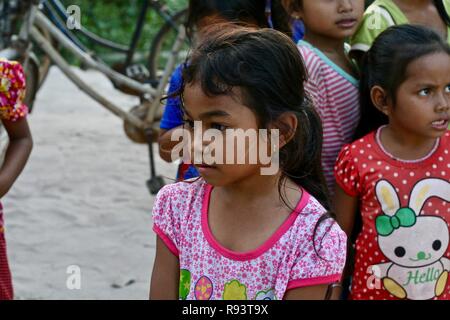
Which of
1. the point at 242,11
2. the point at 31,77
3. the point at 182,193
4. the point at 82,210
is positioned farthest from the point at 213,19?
the point at 82,210

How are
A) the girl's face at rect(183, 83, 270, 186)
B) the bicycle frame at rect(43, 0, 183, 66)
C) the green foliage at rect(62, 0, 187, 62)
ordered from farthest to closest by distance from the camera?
the green foliage at rect(62, 0, 187, 62) < the bicycle frame at rect(43, 0, 183, 66) < the girl's face at rect(183, 83, 270, 186)

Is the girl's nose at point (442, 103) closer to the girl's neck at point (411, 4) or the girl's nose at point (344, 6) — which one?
the girl's nose at point (344, 6)

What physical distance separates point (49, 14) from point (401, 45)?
3.14 metres

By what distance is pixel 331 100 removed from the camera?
94.5 inches

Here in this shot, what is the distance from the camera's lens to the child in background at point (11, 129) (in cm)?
254

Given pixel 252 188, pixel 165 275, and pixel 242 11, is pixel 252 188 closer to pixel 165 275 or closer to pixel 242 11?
pixel 165 275

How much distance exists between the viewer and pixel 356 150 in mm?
2332

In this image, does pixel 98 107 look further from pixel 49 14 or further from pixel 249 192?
pixel 249 192

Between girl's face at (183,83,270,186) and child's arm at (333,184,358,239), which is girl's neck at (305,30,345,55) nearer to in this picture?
→ child's arm at (333,184,358,239)

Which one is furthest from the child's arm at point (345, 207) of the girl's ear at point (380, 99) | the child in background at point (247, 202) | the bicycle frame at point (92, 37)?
the bicycle frame at point (92, 37)

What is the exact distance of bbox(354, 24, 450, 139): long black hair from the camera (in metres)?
2.29

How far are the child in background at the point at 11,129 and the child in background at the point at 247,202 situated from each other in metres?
0.80

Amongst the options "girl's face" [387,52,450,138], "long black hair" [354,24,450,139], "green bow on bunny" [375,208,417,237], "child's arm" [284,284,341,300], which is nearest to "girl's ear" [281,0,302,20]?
"long black hair" [354,24,450,139]

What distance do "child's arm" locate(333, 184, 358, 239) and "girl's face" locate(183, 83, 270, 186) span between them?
0.67 metres
